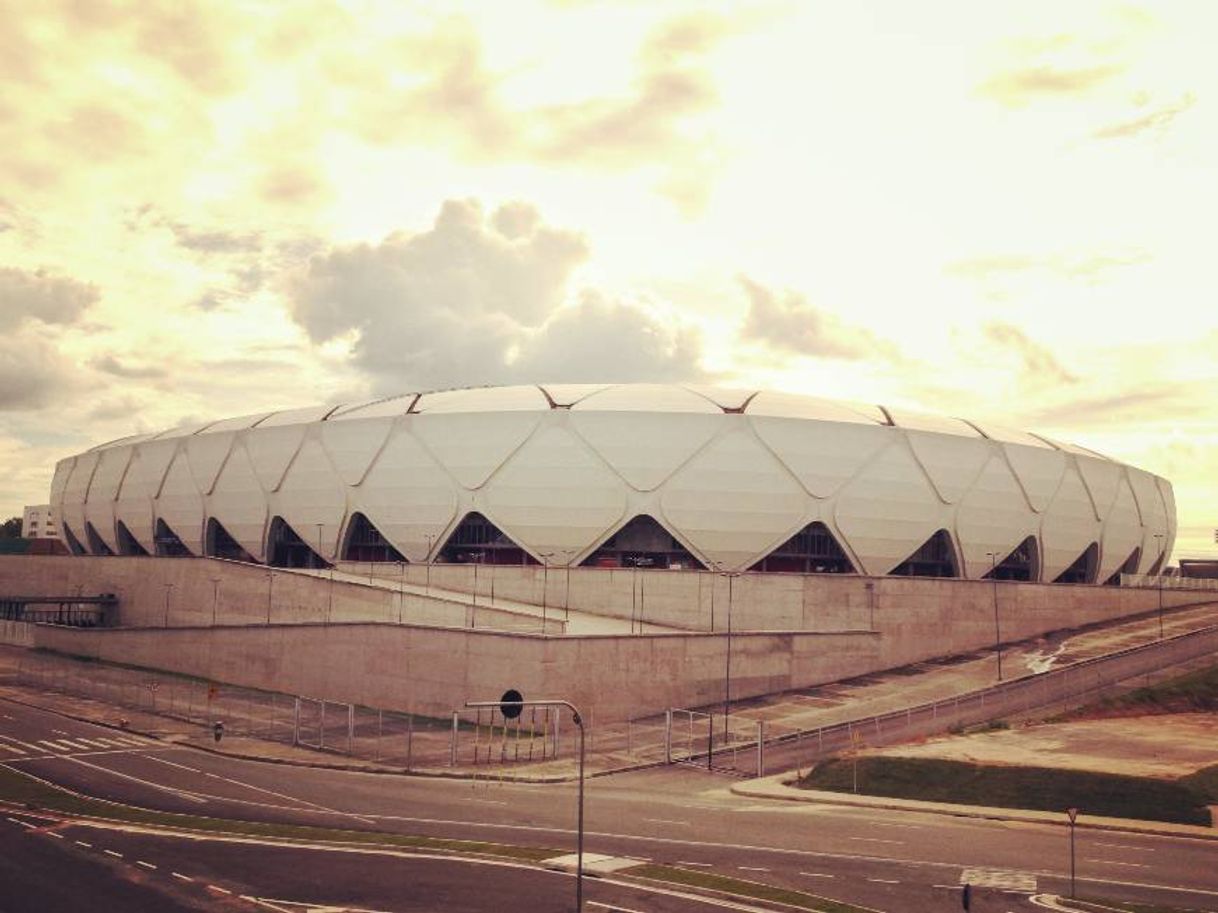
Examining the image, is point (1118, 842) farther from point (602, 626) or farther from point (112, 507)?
point (112, 507)

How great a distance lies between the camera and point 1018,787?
117ft

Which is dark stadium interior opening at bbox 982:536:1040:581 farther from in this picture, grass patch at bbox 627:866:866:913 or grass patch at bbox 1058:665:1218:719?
grass patch at bbox 627:866:866:913

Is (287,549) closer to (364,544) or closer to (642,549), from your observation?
(364,544)

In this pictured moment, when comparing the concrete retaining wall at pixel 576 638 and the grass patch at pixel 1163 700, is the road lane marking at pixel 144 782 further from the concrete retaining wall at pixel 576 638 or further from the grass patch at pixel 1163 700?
the grass patch at pixel 1163 700

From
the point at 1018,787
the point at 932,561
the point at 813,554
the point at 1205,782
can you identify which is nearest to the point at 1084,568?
the point at 932,561

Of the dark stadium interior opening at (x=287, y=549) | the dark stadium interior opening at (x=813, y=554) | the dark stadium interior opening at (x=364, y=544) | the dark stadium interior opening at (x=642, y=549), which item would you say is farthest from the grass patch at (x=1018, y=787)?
the dark stadium interior opening at (x=287, y=549)

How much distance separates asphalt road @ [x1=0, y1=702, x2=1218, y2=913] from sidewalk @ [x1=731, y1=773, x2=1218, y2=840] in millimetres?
605

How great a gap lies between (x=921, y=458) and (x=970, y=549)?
8.03m

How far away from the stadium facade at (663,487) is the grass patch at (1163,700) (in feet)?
75.6

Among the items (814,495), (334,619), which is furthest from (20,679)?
(814,495)

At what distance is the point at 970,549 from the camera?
7650cm

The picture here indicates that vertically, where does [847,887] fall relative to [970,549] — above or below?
below

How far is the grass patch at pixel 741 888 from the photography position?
882 inches

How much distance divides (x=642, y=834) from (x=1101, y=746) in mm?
23463
